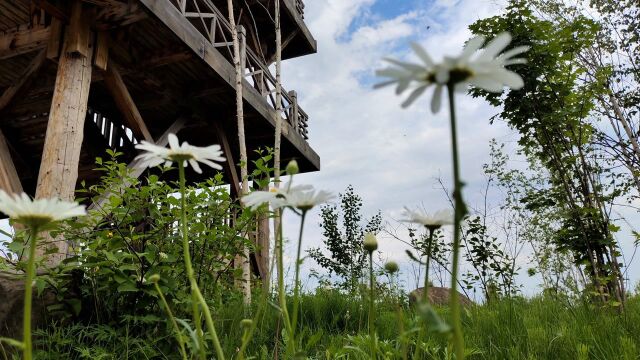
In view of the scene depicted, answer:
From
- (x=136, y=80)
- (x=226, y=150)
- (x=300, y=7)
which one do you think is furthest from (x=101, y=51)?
(x=300, y=7)

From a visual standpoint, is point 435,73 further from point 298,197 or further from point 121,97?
point 121,97

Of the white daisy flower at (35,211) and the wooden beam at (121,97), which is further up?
the wooden beam at (121,97)

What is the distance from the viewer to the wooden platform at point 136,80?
3.90m

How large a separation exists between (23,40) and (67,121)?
1.29 meters

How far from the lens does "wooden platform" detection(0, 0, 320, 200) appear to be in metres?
A: 3.90

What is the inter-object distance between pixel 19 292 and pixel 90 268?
442 millimetres

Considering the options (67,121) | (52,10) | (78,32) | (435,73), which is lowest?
(435,73)

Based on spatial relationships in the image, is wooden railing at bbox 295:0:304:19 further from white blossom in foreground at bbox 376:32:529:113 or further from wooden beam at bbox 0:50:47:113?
white blossom in foreground at bbox 376:32:529:113

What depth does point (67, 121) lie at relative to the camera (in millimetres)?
3492

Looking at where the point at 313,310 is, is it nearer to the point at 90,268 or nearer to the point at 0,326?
the point at 90,268

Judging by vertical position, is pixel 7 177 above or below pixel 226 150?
below

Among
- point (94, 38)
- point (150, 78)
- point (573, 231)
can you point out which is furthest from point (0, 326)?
point (573, 231)

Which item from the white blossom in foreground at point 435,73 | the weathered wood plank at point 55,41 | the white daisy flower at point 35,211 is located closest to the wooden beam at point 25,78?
the weathered wood plank at point 55,41

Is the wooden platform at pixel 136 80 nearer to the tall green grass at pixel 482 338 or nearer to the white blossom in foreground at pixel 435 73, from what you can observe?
the tall green grass at pixel 482 338
